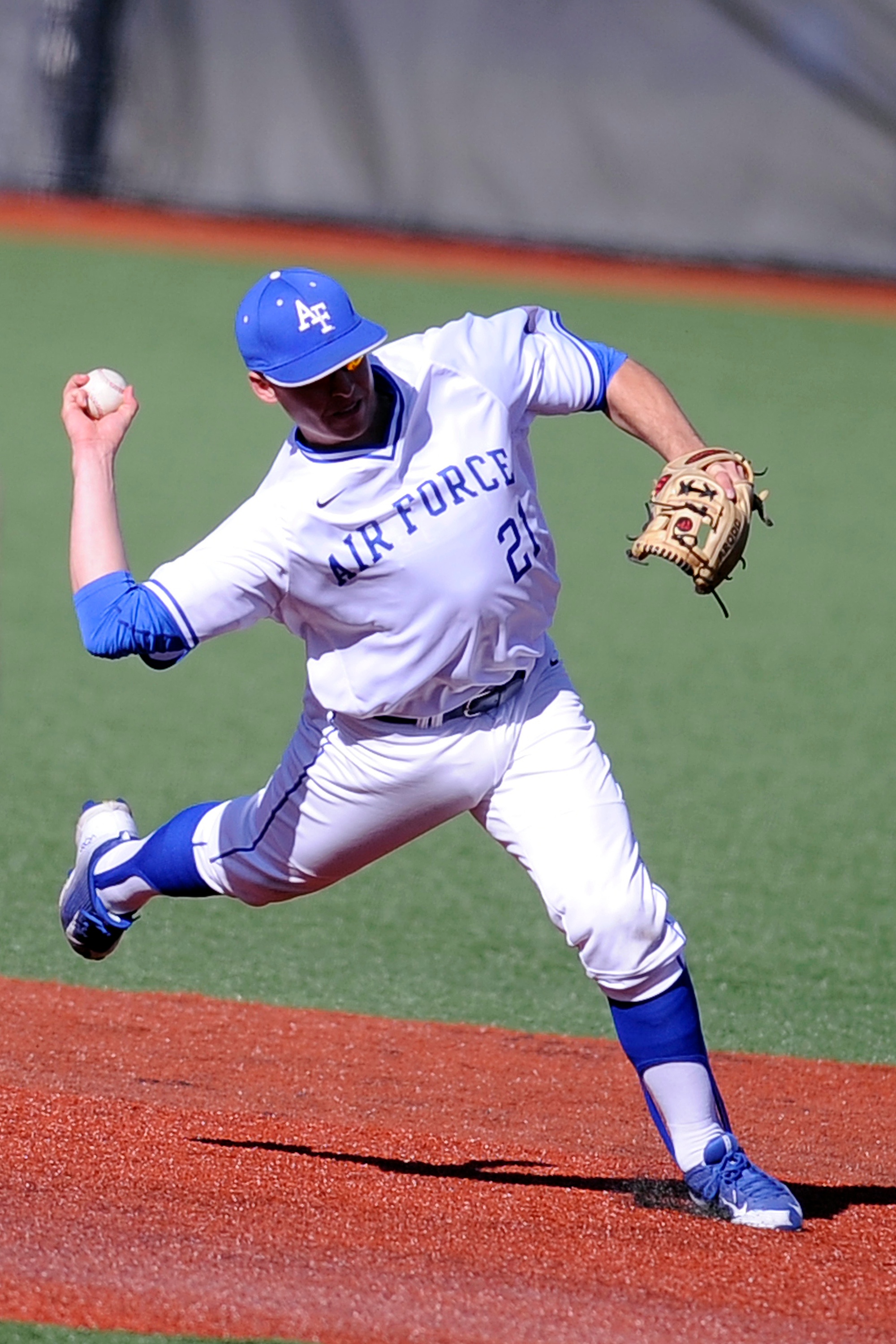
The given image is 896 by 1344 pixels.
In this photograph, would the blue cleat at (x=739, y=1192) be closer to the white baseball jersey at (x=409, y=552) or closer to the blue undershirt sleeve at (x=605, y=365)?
the white baseball jersey at (x=409, y=552)

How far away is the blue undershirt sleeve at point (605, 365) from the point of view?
3777 millimetres

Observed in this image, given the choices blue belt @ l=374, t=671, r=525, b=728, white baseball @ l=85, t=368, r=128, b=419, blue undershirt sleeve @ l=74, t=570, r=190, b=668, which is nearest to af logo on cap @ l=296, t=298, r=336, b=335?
white baseball @ l=85, t=368, r=128, b=419

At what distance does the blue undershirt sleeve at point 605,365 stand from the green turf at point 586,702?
6.59 ft

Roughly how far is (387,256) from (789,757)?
9137 millimetres

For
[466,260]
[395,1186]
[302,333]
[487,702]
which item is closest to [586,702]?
[487,702]

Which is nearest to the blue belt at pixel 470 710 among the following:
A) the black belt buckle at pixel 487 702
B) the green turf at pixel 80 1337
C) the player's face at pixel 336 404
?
the black belt buckle at pixel 487 702

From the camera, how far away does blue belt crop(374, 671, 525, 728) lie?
3617 millimetres

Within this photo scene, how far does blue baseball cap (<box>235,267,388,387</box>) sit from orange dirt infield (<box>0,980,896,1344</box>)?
158cm

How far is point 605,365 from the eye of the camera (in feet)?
12.4

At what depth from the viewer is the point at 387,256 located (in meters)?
15.3

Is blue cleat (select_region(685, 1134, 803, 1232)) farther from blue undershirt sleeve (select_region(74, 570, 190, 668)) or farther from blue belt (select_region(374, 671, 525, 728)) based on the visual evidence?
blue undershirt sleeve (select_region(74, 570, 190, 668))

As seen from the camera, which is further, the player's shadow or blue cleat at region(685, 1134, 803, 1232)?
the player's shadow

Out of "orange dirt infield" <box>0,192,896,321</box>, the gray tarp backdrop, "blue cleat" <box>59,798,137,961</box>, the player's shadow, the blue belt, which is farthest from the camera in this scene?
"orange dirt infield" <box>0,192,896,321</box>

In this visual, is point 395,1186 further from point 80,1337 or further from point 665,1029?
point 80,1337
